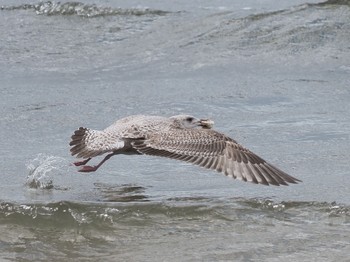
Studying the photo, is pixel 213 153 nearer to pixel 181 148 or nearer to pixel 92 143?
pixel 181 148

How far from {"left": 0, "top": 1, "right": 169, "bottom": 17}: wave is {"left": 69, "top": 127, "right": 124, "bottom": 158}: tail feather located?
6.20 metres

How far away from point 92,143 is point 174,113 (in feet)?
7.93

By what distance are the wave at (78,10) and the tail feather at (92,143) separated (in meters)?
6.20

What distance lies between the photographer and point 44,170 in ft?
26.9

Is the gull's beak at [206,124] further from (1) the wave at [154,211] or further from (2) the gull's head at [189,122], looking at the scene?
(1) the wave at [154,211]

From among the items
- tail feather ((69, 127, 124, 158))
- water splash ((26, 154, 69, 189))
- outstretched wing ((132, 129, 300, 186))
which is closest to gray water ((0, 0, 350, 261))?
water splash ((26, 154, 69, 189))

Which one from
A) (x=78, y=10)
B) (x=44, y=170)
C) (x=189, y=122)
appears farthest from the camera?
(x=78, y=10)

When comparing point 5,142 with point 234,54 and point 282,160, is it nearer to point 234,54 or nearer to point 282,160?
point 282,160

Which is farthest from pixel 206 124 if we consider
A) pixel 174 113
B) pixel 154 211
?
pixel 174 113

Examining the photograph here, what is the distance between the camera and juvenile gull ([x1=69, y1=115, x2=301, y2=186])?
24.9ft

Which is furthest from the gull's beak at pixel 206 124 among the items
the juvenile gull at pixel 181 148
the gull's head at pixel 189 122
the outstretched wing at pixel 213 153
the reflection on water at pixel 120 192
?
the reflection on water at pixel 120 192

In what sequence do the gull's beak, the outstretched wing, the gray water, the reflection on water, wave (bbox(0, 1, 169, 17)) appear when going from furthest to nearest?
wave (bbox(0, 1, 169, 17)) < the gull's beak < the reflection on water < the outstretched wing < the gray water

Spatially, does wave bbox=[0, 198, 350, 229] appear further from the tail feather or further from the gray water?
the tail feather

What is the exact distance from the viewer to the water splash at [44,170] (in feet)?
26.4
